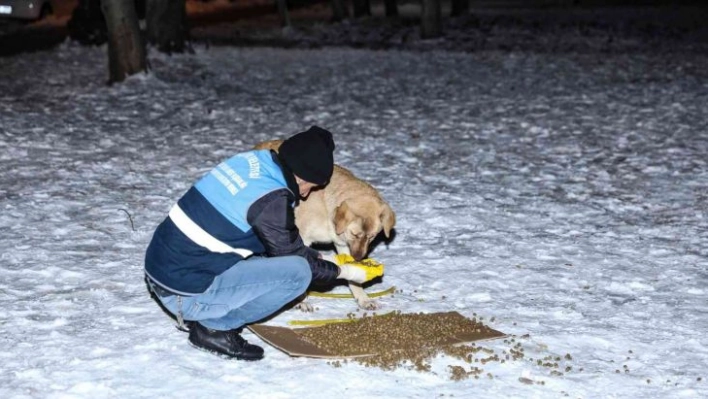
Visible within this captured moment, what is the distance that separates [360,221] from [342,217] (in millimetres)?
131

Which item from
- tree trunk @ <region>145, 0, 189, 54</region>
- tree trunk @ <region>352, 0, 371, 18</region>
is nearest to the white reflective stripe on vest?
tree trunk @ <region>145, 0, 189, 54</region>

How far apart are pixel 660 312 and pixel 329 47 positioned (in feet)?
66.4

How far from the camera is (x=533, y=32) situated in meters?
30.0

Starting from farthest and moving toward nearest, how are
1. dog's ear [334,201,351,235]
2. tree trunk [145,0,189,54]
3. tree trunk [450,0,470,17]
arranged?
tree trunk [450,0,470,17]
tree trunk [145,0,189,54]
dog's ear [334,201,351,235]

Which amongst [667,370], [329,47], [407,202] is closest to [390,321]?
[667,370]

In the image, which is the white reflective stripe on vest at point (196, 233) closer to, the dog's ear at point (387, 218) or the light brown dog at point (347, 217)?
the light brown dog at point (347, 217)

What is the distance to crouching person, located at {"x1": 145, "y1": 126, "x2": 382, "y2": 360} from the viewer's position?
5.84m

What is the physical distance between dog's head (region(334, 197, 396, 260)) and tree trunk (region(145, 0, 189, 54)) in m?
15.9

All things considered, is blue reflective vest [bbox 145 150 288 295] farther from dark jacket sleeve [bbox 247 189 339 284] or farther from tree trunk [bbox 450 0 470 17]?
tree trunk [bbox 450 0 470 17]

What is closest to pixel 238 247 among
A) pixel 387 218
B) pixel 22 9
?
pixel 387 218

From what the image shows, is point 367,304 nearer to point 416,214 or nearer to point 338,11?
point 416,214

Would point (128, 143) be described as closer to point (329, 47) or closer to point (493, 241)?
point (493, 241)

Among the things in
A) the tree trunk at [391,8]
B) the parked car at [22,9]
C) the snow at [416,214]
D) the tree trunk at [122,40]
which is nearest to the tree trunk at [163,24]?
the snow at [416,214]

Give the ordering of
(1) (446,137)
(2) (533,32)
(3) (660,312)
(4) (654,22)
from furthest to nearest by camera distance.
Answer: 1. (4) (654,22)
2. (2) (533,32)
3. (1) (446,137)
4. (3) (660,312)
